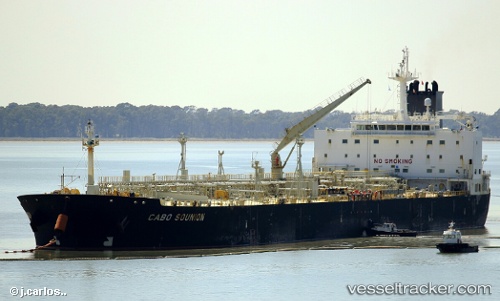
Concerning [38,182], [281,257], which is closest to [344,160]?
[281,257]

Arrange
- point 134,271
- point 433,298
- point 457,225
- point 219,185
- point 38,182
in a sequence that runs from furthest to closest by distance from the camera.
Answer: point 38,182, point 457,225, point 219,185, point 134,271, point 433,298

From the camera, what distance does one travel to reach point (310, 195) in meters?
→ 53.0

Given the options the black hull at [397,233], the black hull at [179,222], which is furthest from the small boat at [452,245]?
the black hull at [179,222]

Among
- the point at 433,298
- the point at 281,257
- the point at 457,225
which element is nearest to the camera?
the point at 433,298

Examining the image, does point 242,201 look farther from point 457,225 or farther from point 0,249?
point 457,225

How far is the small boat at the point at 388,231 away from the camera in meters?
54.2

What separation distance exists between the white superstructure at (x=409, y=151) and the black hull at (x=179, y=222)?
6477mm

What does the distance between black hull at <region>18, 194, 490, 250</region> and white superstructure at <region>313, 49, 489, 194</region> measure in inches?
255

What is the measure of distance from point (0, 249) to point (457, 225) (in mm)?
25159

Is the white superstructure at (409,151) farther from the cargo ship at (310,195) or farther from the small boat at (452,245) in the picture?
the small boat at (452,245)

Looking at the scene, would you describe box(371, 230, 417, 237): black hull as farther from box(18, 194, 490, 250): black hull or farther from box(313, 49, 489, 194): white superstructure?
box(313, 49, 489, 194): white superstructure

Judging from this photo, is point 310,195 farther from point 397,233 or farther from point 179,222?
point 179,222

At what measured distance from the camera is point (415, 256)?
47969mm

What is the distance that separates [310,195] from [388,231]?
4454mm
